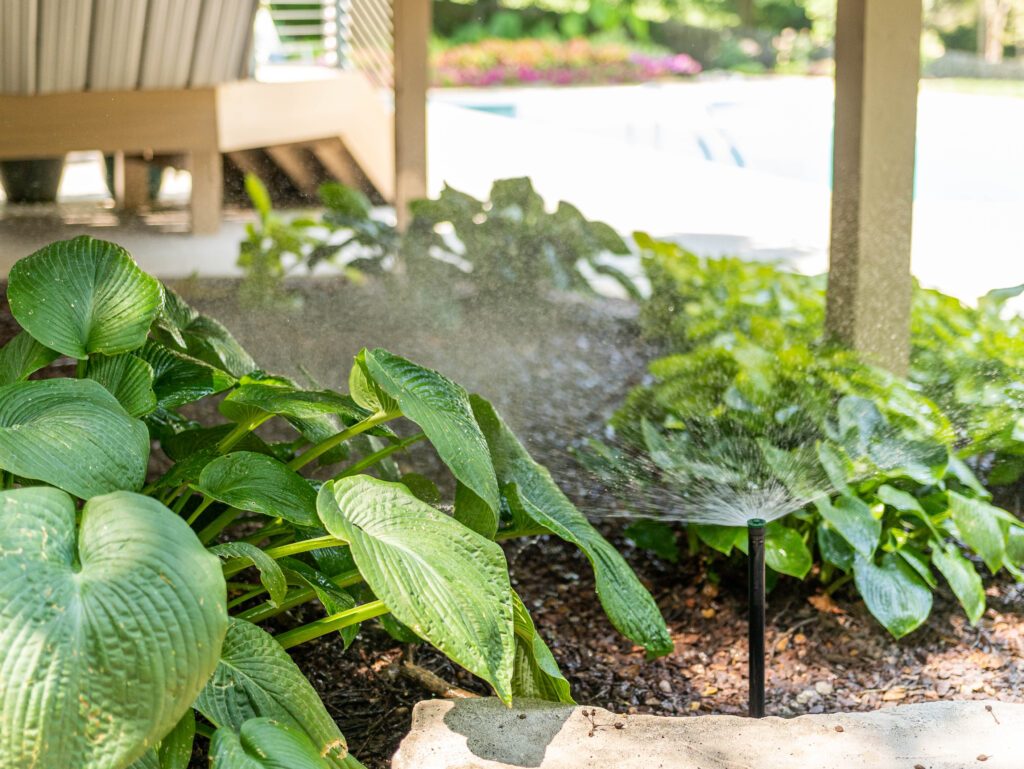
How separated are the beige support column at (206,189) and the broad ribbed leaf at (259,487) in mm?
1834

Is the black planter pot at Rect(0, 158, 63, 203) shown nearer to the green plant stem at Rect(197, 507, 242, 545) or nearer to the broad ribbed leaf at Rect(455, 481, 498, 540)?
the green plant stem at Rect(197, 507, 242, 545)

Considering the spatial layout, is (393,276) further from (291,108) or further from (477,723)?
(477,723)

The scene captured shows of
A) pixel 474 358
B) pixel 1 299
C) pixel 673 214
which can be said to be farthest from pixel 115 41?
pixel 673 214

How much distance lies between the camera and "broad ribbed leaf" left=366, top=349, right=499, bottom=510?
4.20 feet

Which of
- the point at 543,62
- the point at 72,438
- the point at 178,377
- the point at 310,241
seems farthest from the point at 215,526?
the point at 543,62

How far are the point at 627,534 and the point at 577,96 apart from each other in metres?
1.63

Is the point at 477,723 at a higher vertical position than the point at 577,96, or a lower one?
lower

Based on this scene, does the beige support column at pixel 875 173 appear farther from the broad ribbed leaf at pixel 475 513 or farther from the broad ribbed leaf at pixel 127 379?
the broad ribbed leaf at pixel 127 379

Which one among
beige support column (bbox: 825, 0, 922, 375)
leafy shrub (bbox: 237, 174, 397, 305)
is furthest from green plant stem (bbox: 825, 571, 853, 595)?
leafy shrub (bbox: 237, 174, 397, 305)

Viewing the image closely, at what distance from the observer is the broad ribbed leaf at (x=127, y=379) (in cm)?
144

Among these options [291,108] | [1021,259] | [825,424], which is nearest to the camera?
[825,424]

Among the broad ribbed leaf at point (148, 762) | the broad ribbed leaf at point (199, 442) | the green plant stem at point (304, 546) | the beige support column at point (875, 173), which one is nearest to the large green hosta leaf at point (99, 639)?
the broad ribbed leaf at point (148, 762)

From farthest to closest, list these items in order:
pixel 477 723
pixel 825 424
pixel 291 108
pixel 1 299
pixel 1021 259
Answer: pixel 291 108 < pixel 1021 259 < pixel 1 299 < pixel 825 424 < pixel 477 723

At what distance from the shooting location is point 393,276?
10.9 feet
